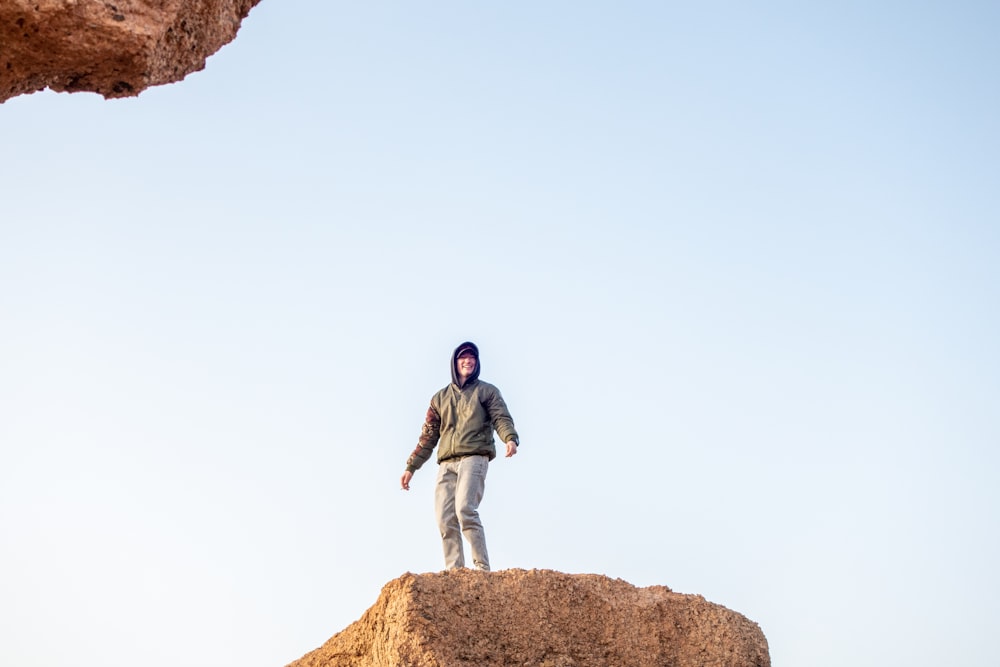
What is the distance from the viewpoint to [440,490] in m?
8.20

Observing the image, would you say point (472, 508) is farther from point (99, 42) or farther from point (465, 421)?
point (99, 42)

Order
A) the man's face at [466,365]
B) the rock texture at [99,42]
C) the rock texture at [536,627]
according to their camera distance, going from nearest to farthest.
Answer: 1. the rock texture at [99,42]
2. the rock texture at [536,627]
3. the man's face at [466,365]

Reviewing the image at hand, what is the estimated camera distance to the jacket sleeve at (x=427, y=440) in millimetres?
8695

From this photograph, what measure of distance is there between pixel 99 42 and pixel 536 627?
13.5ft

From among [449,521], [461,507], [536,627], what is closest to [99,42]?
[536,627]

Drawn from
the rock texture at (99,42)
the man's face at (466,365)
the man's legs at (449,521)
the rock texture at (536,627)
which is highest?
the man's face at (466,365)

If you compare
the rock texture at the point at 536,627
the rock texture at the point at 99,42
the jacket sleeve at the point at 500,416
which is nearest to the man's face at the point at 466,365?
the jacket sleeve at the point at 500,416

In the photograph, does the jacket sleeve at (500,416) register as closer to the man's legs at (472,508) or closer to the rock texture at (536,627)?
the man's legs at (472,508)

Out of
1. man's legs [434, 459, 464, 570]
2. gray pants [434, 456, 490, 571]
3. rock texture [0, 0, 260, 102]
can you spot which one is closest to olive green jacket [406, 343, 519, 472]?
gray pants [434, 456, 490, 571]

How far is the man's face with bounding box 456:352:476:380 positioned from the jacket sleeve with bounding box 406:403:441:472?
0.39 meters

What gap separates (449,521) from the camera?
316 inches

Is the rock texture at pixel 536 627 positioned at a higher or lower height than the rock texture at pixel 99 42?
lower

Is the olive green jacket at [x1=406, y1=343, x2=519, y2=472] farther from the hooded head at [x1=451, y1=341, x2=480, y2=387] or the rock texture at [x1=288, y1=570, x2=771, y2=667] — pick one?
the rock texture at [x1=288, y1=570, x2=771, y2=667]

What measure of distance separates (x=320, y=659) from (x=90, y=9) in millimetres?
4185
